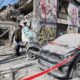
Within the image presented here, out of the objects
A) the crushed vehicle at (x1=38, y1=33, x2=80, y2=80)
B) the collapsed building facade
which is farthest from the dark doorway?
the crushed vehicle at (x1=38, y1=33, x2=80, y2=80)

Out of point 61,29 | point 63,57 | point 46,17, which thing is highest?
point 46,17

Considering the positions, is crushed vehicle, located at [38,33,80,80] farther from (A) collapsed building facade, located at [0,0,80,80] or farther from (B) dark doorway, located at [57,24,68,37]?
(B) dark doorway, located at [57,24,68,37]

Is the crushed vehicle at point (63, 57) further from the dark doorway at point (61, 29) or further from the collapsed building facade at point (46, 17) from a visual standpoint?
the dark doorway at point (61, 29)

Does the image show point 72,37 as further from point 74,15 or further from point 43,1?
point 74,15

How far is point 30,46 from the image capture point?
11.6m

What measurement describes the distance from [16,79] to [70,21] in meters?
13.2

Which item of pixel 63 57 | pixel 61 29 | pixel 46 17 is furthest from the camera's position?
pixel 61 29

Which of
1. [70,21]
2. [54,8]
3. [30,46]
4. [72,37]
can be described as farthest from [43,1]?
[72,37]

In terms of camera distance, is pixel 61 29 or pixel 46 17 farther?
pixel 61 29

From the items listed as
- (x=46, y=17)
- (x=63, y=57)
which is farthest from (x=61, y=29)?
(x=63, y=57)

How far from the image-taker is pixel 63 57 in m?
7.64

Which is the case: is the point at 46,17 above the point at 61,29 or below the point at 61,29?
above

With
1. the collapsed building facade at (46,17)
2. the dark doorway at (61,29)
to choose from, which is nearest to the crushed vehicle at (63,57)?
the collapsed building facade at (46,17)

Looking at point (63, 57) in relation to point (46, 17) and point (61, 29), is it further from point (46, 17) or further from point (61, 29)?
point (61, 29)
